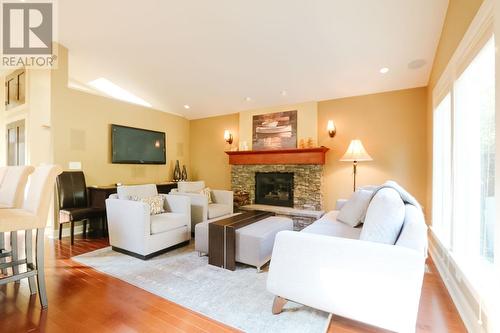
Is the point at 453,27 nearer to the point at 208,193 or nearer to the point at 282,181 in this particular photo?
the point at 282,181

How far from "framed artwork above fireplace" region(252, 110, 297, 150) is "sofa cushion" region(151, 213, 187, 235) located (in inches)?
104

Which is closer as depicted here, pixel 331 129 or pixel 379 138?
pixel 379 138

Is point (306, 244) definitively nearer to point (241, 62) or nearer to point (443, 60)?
point (443, 60)

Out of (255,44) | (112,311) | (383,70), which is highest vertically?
(255,44)

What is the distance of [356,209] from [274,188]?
8.74ft

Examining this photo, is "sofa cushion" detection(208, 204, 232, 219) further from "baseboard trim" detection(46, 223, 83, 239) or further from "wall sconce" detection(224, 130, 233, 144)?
"baseboard trim" detection(46, 223, 83, 239)

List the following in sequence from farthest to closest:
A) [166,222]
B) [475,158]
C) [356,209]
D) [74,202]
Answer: [74,202]
[166,222]
[356,209]
[475,158]

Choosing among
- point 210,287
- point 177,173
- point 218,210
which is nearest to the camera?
point 210,287

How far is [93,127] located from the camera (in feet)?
14.6

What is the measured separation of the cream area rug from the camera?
69.2 inches

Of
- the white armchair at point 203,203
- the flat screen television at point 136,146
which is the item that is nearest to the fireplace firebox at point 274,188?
the white armchair at point 203,203

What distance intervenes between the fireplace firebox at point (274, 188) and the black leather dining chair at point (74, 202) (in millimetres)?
3110

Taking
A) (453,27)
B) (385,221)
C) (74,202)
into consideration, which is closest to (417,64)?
(453,27)

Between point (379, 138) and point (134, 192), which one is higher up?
point (379, 138)
